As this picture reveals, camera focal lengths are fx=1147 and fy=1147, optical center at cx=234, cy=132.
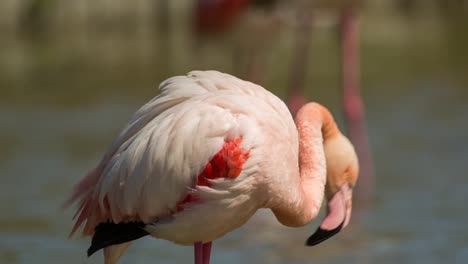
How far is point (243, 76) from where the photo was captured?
9.93m

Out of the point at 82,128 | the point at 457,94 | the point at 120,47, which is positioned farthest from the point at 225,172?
the point at 120,47

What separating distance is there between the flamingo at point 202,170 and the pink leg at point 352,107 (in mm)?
3383

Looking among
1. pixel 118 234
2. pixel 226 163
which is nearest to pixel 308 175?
pixel 226 163

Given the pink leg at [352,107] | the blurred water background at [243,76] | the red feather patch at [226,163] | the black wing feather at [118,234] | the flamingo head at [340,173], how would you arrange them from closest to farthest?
the red feather patch at [226,163]
the black wing feather at [118,234]
the flamingo head at [340,173]
the blurred water background at [243,76]
the pink leg at [352,107]

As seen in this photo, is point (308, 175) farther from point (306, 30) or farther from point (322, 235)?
point (306, 30)

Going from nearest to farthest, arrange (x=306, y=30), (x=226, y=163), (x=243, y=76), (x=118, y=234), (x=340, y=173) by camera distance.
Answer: (x=226, y=163), (x=118, y=234), (x=340, y=173), (x=306, y=30), (x=243, y=76)

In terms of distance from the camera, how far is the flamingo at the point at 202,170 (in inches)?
184

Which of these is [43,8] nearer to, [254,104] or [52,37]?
[52,37]

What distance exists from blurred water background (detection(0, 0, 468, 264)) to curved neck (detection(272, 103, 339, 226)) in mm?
1149

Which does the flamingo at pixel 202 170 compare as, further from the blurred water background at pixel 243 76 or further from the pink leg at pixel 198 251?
the blurred water background at pixel 243 76

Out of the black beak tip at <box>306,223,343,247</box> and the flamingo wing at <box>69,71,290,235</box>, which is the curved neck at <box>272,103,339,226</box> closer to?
the black beak tip at <box>306,223,343,247</box>

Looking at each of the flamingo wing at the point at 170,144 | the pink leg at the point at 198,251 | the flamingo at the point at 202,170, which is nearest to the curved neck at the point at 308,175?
the flamingo at the point at 202,170

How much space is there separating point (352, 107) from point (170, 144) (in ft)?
15.9

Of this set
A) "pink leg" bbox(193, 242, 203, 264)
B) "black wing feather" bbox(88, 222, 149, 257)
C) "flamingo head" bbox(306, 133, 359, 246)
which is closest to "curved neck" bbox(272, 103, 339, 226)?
"flamingo head" bbox(306, 133, 359, 246)
